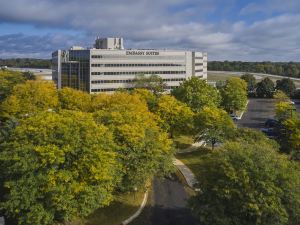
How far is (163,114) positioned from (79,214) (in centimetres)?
2934

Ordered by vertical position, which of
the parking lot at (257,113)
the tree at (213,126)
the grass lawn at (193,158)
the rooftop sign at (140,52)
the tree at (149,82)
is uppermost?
the rooftop sign at (140,52)

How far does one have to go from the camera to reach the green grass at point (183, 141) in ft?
195

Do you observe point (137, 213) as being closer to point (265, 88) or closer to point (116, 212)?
point (116, 212)

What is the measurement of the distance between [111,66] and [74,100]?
145 ft

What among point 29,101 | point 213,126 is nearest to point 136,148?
point 213,126

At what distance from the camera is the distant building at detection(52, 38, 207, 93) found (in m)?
103

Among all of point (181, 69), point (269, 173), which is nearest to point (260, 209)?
point (269, 173)

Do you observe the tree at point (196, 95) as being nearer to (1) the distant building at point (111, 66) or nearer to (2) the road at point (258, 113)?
(2) the road at point (258, 113)

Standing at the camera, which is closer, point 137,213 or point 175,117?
point 137,213

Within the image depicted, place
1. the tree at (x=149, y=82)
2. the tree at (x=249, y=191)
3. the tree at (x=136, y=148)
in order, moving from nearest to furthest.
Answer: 1. the tree at (x=249, y=191)
2. the tree at (x=136, y=148)
3. the tree at (x=149, y=82)

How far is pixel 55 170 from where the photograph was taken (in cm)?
2798

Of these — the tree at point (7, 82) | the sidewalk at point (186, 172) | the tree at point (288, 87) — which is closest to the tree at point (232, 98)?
the sidewalk at point (186, 172)

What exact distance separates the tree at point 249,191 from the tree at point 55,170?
Answer: 7.44 m

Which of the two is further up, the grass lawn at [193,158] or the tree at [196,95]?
the tree at [196,95]
